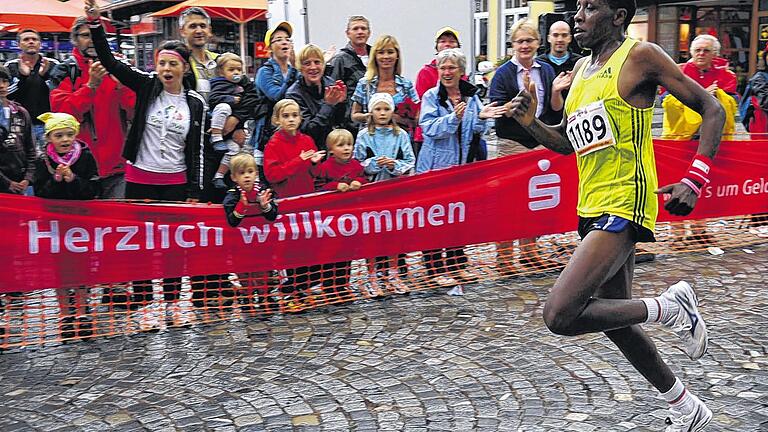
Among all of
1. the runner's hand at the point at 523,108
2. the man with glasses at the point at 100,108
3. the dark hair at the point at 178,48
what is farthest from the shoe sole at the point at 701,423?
the man with glasses at the point at 100,108

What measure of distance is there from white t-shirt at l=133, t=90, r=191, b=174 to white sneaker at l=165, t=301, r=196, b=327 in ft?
3.31

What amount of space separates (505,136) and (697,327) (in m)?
3.73

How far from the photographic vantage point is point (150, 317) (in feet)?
20.4

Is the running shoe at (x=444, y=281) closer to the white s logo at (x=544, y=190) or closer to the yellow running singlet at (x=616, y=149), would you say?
the white s logo at (x=544, y=190)

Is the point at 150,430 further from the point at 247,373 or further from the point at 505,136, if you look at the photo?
the point at 505,136

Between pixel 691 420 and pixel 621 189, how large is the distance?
1109 millimetres

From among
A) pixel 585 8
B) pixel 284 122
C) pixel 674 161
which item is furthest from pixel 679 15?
pixel 585 8

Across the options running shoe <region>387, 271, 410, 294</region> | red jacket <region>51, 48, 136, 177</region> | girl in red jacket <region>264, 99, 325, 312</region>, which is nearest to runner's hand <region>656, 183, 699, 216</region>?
girl in red jacket <region>264, 99, 325, 312</region>

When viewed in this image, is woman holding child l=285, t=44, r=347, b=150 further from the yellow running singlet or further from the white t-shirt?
the yellow running singlet

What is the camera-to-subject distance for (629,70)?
12.6ft

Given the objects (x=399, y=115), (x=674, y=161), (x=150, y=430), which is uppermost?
(x=399, y=115)

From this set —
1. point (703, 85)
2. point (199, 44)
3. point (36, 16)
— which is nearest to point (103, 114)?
point (199, 44)

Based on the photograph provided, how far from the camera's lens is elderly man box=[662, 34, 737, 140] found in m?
8.12

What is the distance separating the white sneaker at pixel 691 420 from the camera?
3.94 meters
